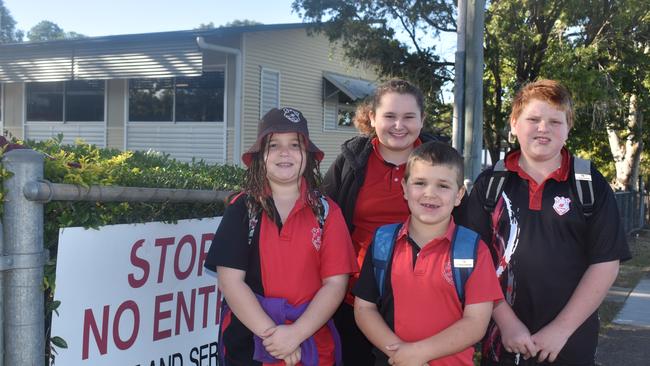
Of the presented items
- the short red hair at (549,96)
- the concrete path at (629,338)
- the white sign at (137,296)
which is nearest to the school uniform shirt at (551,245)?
the short red hair at (549,96)

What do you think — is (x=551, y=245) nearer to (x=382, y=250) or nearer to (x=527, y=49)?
(x=382, y=250)

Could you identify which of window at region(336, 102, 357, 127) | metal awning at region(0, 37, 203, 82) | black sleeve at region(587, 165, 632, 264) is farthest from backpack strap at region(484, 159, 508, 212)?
window at region(336, 102, 357, 127)

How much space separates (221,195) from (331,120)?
17.6m

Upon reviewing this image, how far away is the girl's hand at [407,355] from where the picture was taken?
2.45 m

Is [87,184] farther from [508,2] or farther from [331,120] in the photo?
[331,120]

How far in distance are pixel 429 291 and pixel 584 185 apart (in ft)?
2.64

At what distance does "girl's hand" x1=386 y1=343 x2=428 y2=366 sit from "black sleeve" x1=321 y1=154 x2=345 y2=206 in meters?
0.85

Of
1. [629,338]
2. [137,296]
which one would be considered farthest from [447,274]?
[629,338]

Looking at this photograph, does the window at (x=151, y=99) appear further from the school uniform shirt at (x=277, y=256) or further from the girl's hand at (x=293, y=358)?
the girl's hand at (x=293, y=358)

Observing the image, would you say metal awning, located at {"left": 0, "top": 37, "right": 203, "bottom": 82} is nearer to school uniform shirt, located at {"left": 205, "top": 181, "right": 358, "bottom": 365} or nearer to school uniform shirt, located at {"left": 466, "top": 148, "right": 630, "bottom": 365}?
school uniform shirt, located at {"left": 205, "top": 181, "right": 358, "bottom": 365}

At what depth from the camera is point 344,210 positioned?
3.10m

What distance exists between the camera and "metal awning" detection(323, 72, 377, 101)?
762 inches

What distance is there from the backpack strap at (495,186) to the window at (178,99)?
15004 millimetres

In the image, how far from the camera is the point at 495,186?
2.85 m
